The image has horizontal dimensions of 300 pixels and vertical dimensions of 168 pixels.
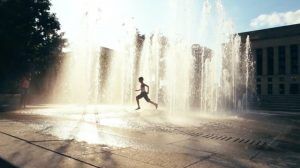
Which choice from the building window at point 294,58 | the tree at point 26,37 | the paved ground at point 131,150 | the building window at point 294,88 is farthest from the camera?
the building window at point 294,88

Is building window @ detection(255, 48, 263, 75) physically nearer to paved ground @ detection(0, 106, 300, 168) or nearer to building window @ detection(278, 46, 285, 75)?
building window @ detection(278, 46, 285, 75)

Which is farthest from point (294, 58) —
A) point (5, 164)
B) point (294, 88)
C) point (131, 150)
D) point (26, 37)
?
point (5, 164)

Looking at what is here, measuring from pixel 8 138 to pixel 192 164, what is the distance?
3.59 m

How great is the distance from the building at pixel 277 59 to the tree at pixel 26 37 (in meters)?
55.7

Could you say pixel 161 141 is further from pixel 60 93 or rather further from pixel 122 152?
pixel 60 93

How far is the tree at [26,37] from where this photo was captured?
19.1m

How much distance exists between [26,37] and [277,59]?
65056 mm

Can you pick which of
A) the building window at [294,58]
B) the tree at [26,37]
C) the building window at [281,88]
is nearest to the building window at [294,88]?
the building window at [281,88]

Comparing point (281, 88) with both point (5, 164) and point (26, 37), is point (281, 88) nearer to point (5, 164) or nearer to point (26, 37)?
point (26, 37)

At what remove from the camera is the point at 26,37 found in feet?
65.9

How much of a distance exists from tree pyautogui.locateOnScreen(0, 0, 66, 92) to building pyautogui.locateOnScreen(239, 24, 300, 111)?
183ft

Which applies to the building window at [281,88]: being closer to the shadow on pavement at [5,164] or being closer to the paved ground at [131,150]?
the paved ground at [131,150]

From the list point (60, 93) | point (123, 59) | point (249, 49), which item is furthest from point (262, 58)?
point (60, 93)

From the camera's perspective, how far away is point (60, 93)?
3356cm
